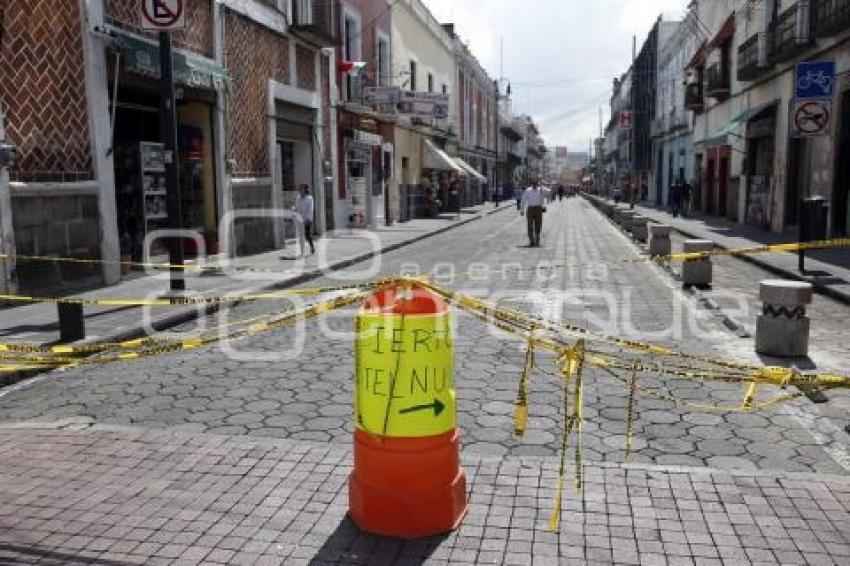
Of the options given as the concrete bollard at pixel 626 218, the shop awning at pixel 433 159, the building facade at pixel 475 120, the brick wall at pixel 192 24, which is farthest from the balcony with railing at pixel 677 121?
the brick wall at pixel 192 24

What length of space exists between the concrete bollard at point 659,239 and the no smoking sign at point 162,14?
947 cm

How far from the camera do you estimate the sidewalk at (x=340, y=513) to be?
3.37 metres

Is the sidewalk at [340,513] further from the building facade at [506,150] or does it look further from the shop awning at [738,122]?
the building facade at [506,150]

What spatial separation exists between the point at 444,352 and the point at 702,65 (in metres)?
35.9

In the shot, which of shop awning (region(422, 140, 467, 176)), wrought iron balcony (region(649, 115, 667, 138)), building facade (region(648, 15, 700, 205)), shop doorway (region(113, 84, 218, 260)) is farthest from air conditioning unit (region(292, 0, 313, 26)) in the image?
wrought iron balcony (region(649, 115, 667, 138))

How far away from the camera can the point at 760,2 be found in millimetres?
24641

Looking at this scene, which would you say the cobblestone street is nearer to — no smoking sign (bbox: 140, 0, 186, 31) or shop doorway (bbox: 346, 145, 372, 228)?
no smoking sign (bbox: 140, 0, 186, 31)

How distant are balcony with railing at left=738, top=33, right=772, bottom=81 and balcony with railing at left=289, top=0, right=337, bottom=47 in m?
13.5

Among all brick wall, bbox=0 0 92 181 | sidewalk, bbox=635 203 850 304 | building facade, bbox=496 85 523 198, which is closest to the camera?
brick wall, bbox=0 0 92 181

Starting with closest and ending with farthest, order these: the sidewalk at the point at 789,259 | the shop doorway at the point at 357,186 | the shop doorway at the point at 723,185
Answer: the sidewalk at the point at 789,259
the shop doorway at the point at 357,186
the shop doorway at the point at 723,185

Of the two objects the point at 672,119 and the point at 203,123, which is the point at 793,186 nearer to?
the point at 203,123

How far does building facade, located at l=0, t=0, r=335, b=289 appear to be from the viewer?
10117mm

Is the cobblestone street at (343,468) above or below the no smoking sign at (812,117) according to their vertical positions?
below

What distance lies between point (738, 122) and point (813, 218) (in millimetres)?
15955
